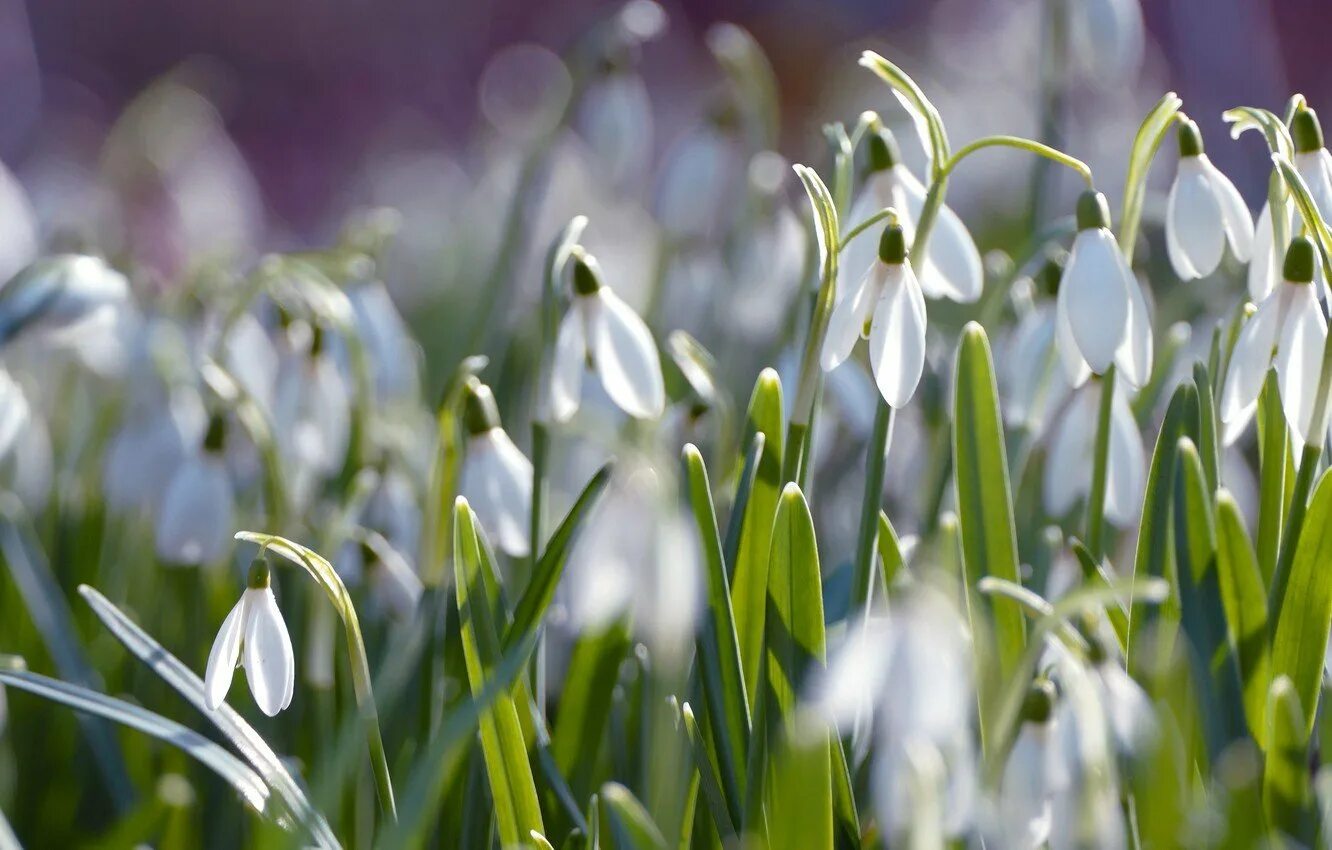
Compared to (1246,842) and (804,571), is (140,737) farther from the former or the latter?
(1246,842)

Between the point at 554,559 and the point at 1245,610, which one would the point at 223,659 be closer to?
the point at 554,559

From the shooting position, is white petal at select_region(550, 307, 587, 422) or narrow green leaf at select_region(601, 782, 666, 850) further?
white petal at select_region(550, 307, 587, 422)

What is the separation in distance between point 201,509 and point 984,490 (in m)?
0.73

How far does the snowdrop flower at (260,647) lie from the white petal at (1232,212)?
69 centimetres

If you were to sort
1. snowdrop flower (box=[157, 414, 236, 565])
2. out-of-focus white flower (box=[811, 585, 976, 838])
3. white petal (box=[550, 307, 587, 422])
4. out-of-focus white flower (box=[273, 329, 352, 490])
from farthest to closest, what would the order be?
out-of-focus white flower (box=[273, 329, 352, 490])
snowdrop flower (box=[157, 414, 236, 565])
white petal (box=[550, 307, 587, 422])
out-of-focus white flower (box=[811, 585, 976, 838])

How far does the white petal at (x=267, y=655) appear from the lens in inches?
36.3

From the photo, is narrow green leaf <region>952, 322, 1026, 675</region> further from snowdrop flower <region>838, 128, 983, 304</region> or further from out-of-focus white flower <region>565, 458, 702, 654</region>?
out-of-focus white flower <region>565, 458, 702, 654</region>

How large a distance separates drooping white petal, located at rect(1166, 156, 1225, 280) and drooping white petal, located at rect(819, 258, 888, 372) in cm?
23

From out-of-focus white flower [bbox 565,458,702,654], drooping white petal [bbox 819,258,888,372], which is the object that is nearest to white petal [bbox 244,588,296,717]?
out-of-focus white flower [bbox 565,458,702,654]

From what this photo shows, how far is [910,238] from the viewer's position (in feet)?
3.76

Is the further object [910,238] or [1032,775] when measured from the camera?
[910,238]

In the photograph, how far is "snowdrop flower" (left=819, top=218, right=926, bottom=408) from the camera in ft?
3.09

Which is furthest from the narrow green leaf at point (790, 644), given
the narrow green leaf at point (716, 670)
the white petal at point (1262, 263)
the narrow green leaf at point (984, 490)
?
the white petal at point (1262, 263)

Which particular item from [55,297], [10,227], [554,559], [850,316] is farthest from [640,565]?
[10,227]
